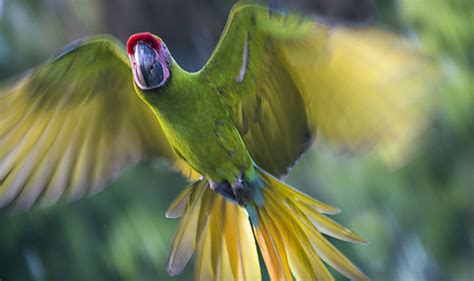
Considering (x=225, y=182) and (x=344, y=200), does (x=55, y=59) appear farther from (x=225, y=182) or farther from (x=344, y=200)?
(x=344, y=200)

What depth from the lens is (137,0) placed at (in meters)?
1.65

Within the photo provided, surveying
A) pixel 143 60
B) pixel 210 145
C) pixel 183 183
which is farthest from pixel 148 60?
pixel 183 183

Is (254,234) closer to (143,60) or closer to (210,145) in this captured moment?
(210,145)

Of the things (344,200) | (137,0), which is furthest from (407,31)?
(137,0)

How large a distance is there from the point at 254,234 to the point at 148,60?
1.29 feet

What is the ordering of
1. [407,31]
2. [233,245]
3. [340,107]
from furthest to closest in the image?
[407,31], [233,245], [340,107]

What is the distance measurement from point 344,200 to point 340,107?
Answer: 0.72 metres

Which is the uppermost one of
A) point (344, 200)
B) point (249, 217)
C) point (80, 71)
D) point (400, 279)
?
point (80, 71)

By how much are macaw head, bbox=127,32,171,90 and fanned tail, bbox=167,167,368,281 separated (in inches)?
8.5

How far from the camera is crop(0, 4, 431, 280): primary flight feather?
37.6 inches

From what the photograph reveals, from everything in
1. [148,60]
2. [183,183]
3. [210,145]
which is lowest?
[183,183]

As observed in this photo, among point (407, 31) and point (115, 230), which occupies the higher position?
point (407, 31)

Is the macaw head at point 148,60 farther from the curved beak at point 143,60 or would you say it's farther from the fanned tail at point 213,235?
the fanned tail at point 213,235

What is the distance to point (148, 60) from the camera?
87cm
